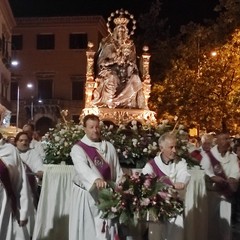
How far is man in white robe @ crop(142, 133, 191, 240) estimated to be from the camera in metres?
7.58

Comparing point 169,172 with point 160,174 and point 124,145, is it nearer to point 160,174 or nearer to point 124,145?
point 160,174

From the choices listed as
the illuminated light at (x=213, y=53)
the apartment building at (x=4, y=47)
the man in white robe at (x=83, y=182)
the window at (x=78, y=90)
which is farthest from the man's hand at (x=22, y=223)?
the window at (x=78, y=90)

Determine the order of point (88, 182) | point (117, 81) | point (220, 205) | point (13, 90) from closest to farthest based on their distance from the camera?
1. point (88, 182)
2. point (220, 205)
3. point (117, 81)
4. point (13, 90)

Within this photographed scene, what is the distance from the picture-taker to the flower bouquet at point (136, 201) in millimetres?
6562

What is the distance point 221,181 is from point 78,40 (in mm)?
47853

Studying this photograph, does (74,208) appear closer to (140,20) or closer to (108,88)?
(108,88)

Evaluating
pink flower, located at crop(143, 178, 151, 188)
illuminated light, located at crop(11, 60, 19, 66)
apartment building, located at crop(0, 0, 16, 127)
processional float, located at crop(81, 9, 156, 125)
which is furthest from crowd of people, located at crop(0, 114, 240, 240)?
illuminated light, located at crop(11, 60, 19, 66)

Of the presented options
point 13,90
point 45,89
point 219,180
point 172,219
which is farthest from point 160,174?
point 13,90

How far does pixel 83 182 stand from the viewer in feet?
23.8

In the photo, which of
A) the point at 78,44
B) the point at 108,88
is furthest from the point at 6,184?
the point at 78,44

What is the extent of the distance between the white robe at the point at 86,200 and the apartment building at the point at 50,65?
1884 inches

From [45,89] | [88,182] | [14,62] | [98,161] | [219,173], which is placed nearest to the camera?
[88,182]

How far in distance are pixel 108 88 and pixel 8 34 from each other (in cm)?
3185

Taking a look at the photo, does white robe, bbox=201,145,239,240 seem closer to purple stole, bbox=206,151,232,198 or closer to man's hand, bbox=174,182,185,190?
purple stole, bbox=206,151,232,198
